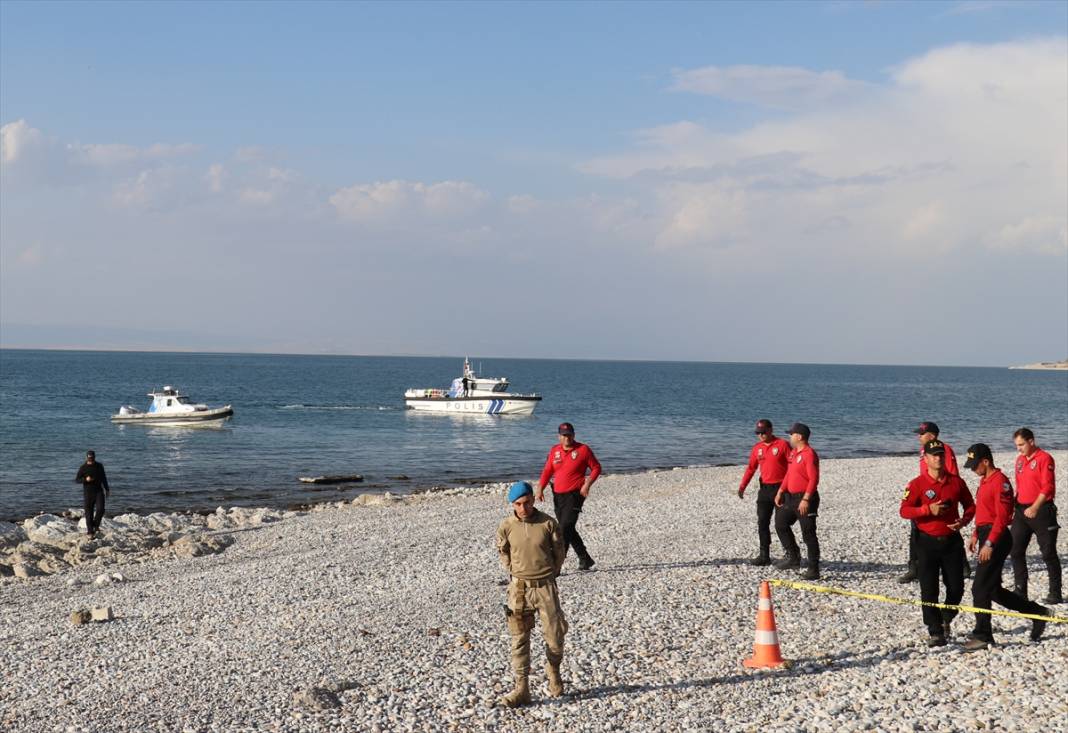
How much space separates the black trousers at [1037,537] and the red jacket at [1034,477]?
0.45 feet

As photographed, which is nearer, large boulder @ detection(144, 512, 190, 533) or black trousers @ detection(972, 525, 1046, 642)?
black trousers @ detection(972, 525, 1046, 642)

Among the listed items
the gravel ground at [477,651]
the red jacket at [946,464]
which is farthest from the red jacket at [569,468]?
the red jacket at [946,464]

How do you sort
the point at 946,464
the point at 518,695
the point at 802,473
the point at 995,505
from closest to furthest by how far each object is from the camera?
the point at 518,695 < the point at 946,464 < the point at 995,505 < the point at 802,473

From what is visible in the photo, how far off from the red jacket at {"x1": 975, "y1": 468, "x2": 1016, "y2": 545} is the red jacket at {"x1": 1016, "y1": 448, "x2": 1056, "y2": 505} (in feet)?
3.01

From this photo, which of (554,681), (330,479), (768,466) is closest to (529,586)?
(554,681)

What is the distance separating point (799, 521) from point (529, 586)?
540cm

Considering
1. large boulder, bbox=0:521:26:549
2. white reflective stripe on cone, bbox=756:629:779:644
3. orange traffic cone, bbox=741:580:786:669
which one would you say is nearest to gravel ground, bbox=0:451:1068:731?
orange traffic cone, bbox=741:580:786:669

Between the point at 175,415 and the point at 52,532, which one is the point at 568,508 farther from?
the point at 175,415

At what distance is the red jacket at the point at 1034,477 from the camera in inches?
389

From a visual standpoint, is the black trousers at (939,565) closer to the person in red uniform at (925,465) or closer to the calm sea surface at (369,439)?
the person in red uniform at (925,465)

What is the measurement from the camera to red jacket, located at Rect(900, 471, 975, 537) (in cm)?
831

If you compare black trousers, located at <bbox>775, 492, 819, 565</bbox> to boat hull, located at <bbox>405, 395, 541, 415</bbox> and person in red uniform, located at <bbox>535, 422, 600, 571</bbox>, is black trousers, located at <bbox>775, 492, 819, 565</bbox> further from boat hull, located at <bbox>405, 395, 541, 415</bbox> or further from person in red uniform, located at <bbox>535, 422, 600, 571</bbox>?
boat hull, located at <bbox>405, 395, 541, 415</bbox>

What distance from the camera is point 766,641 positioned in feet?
27.5

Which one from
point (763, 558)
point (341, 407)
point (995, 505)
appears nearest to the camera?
point (995, 505)
